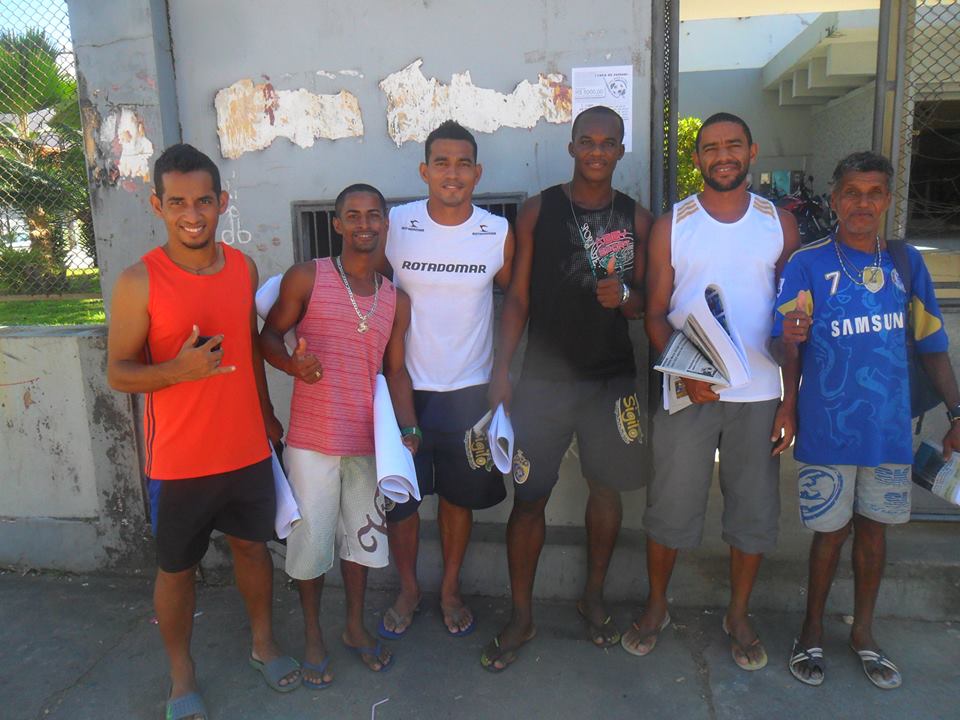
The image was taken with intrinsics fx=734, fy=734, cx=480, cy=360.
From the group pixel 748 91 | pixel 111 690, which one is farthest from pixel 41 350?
pixel 748 91

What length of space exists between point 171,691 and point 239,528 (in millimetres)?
684

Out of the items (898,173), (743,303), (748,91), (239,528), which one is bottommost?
(239,528)

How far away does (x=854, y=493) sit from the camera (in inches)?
111

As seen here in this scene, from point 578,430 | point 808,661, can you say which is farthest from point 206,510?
point 808,661

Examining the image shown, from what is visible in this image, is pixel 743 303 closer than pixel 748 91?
Yes

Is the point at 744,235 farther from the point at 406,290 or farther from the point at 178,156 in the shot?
the point at 178,156

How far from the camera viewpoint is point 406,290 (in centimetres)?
297

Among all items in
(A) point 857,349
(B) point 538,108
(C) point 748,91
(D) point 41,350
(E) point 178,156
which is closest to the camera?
(E) point 178,156

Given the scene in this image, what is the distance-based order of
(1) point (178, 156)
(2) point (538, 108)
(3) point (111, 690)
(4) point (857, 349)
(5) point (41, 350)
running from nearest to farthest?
(1) point (178, 156) < (4) point (857, 349) < (3) point (111, 690) < (2) point (538, 108) < (5) point (41, 350)

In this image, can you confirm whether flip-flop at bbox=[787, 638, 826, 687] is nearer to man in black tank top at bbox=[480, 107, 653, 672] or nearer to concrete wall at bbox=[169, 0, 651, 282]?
man in black tank top at bbox=[480, 107, 653, 672]

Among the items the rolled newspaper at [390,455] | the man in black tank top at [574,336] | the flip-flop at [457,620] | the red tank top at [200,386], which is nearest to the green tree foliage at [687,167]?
the man in black tank top at [574,336]

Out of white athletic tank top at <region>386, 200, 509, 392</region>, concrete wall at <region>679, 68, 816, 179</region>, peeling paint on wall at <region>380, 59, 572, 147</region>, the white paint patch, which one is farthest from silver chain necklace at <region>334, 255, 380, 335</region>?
concrete wall at <region>679, 68, 816, 179</region>

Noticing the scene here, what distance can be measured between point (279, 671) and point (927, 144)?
4.62 meters

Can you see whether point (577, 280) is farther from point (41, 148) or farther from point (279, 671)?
point (41, 148)
